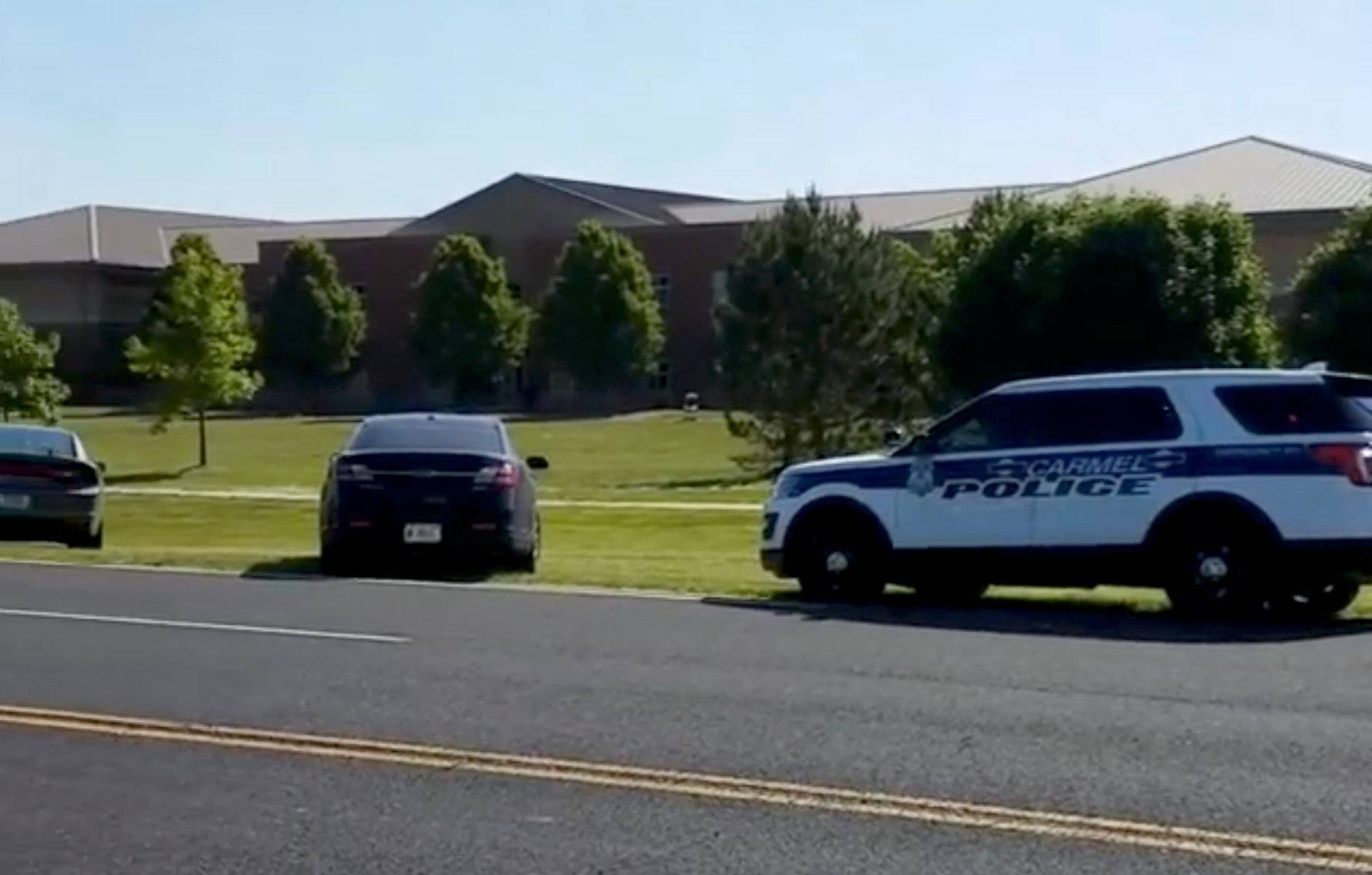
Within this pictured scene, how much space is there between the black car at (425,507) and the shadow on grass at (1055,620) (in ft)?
9.98

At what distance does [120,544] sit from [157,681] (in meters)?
18.3

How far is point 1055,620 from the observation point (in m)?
A: 15.3

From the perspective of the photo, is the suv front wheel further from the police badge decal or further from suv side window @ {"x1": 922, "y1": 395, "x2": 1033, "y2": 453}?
the police badge decal

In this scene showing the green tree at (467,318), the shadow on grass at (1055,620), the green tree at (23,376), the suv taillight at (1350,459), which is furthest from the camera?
the green tree at (467,318)

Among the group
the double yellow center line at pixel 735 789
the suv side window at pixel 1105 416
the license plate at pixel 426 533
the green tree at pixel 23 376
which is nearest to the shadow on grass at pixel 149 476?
the green tree at pixel 23 376

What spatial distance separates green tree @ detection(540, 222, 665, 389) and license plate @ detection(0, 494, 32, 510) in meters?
66.0

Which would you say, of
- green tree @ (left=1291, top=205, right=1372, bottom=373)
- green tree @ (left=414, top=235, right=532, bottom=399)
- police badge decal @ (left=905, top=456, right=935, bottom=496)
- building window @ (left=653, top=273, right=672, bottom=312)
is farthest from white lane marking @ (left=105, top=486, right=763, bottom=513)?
building window @ (left=653, top=273, right=672, bottom=312)

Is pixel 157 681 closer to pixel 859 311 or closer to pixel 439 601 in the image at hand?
pixel 439 601

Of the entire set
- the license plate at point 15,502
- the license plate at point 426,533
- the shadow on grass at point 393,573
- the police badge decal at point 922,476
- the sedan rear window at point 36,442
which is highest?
the police badge decal at point 922,476

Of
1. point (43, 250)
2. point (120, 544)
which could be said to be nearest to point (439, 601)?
point (120, 544)

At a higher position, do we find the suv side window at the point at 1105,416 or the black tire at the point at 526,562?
the suv side window at the point at 1105,416

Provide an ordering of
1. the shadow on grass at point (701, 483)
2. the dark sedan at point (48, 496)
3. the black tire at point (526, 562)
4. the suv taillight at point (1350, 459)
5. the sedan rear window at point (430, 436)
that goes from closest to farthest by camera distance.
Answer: the suv taillight at point (1350, 459) → the black tire at point (526, 562) → the sedan rear window at point (430, 436) → the dark sedan at point (48, 496) → the shadow on grass at point (701, 483)

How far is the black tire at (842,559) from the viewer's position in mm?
16766

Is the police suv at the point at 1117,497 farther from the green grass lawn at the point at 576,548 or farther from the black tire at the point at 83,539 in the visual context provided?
the black tire at the point at 83,539
